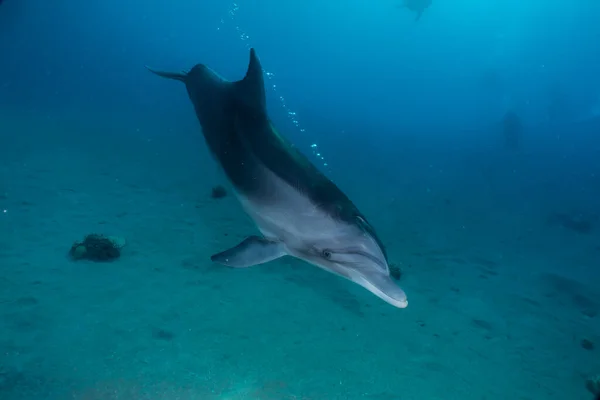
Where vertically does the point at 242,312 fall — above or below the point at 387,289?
below

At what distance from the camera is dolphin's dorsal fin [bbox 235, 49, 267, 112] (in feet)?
12.0

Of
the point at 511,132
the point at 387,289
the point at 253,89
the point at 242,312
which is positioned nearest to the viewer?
the point at 387,289

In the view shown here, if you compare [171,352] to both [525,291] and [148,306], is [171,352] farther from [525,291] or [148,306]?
[525,291]

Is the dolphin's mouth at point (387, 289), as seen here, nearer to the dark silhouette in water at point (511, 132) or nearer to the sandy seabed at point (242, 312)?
the sandy seabed at point (242, 312)

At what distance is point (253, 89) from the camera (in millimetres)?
3711

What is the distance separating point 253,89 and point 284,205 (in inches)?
59.3

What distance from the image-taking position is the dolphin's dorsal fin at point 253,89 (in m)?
3.67

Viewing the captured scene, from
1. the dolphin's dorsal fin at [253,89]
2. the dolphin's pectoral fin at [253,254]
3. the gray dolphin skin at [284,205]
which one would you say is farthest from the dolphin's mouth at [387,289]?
the dolphin's dorsal fin at [253,89]

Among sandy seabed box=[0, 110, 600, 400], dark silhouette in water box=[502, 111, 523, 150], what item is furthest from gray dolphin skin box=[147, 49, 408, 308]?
dark silhouette in water box=[502, 111, 523, 150]

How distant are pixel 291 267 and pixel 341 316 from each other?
1759 millimetres

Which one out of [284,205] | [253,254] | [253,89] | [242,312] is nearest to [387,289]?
[284,205]

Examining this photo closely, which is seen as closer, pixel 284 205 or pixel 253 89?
pixel 284 205

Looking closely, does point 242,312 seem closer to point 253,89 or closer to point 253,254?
point 253,254

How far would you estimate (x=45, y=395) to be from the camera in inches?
145
